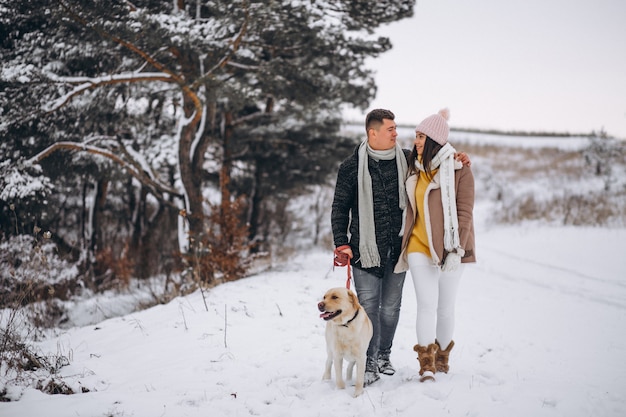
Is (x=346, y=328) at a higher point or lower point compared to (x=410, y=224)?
lower

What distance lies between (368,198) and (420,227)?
0.46 metres

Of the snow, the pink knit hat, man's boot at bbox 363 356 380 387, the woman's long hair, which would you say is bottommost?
the snow

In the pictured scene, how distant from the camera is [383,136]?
3115 millimetres

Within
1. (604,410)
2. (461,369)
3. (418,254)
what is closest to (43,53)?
(418,254)

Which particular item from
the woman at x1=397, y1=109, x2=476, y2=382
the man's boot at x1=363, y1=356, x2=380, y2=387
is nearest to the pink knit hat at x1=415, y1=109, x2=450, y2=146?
the woman at x1=397, y1=109, x2=476, y2=382

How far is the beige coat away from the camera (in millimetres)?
3013

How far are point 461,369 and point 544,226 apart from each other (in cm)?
1106

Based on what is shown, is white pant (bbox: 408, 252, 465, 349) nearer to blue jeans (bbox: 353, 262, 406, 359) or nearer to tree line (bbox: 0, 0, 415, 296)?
blue jeans (bbox: 353, 262, 406, 359)

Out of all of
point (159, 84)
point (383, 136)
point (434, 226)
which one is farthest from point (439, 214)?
point (159, 84)

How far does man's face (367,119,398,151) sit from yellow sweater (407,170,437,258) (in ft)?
1.14

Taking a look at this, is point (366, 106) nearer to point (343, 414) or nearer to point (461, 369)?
point (461, 369)

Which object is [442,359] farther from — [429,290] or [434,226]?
[434,226]

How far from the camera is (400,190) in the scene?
10.5 feet

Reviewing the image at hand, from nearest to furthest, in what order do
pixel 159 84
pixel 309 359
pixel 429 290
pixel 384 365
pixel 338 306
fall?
pixel 338 306 → pixel 429 290 → pixel 384 365 → pixel 309 359 → pixel 159 84
